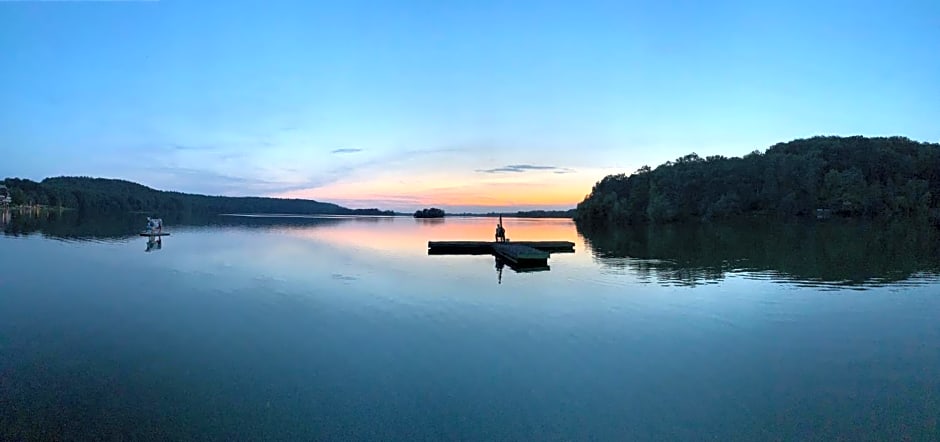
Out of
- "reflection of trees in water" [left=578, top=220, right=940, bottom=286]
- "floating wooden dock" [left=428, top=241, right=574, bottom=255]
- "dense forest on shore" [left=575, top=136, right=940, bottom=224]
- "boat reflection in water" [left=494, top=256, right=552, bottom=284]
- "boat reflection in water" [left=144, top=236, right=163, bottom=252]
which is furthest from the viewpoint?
"dense forest on shore" [left=575, top=136, right=940, bottom=224]

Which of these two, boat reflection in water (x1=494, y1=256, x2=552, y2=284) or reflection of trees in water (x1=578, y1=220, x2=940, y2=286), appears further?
boat reflection in water (x1=494, y1=256, x2=552, y2=284)

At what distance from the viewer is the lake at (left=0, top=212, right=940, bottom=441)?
5.97 m

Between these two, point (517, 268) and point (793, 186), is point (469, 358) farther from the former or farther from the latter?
point (793, 186)

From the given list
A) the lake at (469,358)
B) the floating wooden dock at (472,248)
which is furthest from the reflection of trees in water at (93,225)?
the lake at (469,358)

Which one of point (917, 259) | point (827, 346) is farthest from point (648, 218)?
point (827, 346)

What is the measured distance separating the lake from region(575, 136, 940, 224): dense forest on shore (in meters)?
68.0

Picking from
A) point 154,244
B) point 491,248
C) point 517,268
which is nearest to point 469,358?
point 517,268

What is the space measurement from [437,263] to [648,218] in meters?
66.3

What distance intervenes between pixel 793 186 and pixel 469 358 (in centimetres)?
8796

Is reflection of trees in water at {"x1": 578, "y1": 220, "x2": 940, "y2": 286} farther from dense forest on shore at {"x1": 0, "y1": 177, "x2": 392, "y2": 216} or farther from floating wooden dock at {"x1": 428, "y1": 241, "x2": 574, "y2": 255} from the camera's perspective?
dense forest on shore at {"x1": 0, "y1": 177, "x2": 392, "y2": 216}

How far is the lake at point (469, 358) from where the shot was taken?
5973mm

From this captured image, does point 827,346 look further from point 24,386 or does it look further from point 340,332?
point 24,386

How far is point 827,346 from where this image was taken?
30.6ft

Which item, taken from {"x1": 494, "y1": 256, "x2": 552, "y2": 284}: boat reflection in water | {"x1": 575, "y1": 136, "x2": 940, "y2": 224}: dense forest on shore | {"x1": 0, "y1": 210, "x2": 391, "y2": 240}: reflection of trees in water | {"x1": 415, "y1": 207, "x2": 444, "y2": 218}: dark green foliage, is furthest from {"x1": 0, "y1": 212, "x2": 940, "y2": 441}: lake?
{"x1": 415, "y1": 207, "x2": 444, "y2": 218}: dark green foliage
